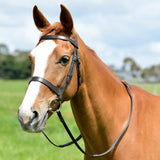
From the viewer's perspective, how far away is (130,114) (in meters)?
3.10

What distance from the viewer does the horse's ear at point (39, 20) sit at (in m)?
3.04

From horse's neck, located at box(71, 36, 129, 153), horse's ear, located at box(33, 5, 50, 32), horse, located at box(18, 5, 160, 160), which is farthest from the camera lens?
horse's ear, located at box(33, 5, 50, 32)

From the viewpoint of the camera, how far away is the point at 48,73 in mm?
2535

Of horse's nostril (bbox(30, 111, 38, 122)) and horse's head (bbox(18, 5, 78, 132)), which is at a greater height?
horse's head (bbox(18, 5, 78, 132))

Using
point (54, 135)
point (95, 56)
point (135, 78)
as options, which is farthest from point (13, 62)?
point (95, 56)

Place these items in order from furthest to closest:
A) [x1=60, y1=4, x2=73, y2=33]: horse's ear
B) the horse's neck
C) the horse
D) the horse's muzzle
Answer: the horse's neck
[x1=60, y1=4, x2=73, y2=33]: horse's ear
the horse
the horse's muzzle

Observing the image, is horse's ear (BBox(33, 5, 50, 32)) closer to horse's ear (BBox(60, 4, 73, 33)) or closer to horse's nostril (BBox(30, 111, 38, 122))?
horse's ear (BBox(60, 4, 73, 33))

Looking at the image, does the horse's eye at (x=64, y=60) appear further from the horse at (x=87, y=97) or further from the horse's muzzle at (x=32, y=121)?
the horse's muzzle at (x=32, y=121)

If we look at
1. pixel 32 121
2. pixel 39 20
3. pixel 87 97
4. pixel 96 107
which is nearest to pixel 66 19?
pixel 39 20

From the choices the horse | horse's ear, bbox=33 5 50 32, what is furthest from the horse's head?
horse's ear, bbox=33 5 50 32

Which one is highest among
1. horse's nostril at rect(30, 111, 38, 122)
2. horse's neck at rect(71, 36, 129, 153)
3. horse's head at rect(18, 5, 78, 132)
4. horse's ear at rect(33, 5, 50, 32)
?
horse's ear at rect(33, 5, 50, 32)

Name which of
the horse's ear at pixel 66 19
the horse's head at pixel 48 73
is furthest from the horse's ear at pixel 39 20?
the horse's ear at pixel 66 19

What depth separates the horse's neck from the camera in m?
2.91

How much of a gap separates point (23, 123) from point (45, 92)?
1.26ft
